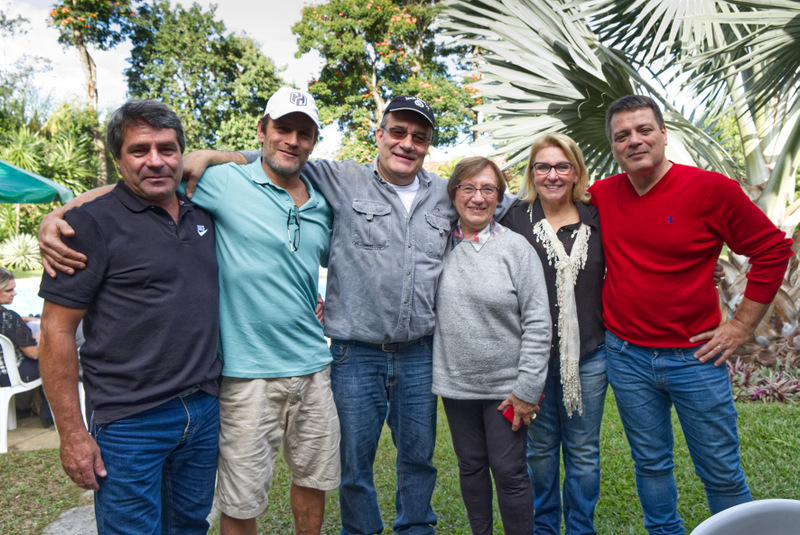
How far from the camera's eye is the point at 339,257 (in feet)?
8.82

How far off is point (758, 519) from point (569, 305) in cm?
174

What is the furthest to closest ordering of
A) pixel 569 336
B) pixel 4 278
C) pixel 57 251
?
pixel 4 278, pixel 569 336, pixel 57 251

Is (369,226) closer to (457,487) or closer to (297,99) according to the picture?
(297,99)

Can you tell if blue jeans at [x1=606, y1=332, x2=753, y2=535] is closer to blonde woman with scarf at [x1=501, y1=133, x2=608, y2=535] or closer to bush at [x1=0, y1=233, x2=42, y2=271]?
blonde woman with scarf at [x1=501, y1=133, x2=608, y2=535]

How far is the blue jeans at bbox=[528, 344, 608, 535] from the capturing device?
2.68 metres

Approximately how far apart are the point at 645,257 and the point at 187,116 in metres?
21.7

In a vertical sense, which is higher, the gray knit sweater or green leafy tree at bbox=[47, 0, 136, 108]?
green leafy tree at bbox=[47, 0, 136, 108]

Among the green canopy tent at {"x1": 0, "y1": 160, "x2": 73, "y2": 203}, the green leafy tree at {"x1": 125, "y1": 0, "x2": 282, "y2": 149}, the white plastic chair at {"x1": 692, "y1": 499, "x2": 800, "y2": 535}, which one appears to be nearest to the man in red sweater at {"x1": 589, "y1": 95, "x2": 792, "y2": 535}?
the white plastic chair at {"x1": 692, "y1": 499, "x2": 800, "y2": 535}

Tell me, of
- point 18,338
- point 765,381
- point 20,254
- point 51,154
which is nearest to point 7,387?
point 18,338

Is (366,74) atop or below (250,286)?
atop

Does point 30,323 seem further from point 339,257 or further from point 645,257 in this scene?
point 645,257

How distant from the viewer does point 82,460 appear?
1.87 meters

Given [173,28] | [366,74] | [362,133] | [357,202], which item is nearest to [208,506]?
[357,202]

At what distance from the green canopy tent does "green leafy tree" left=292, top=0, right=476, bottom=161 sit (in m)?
13.3
